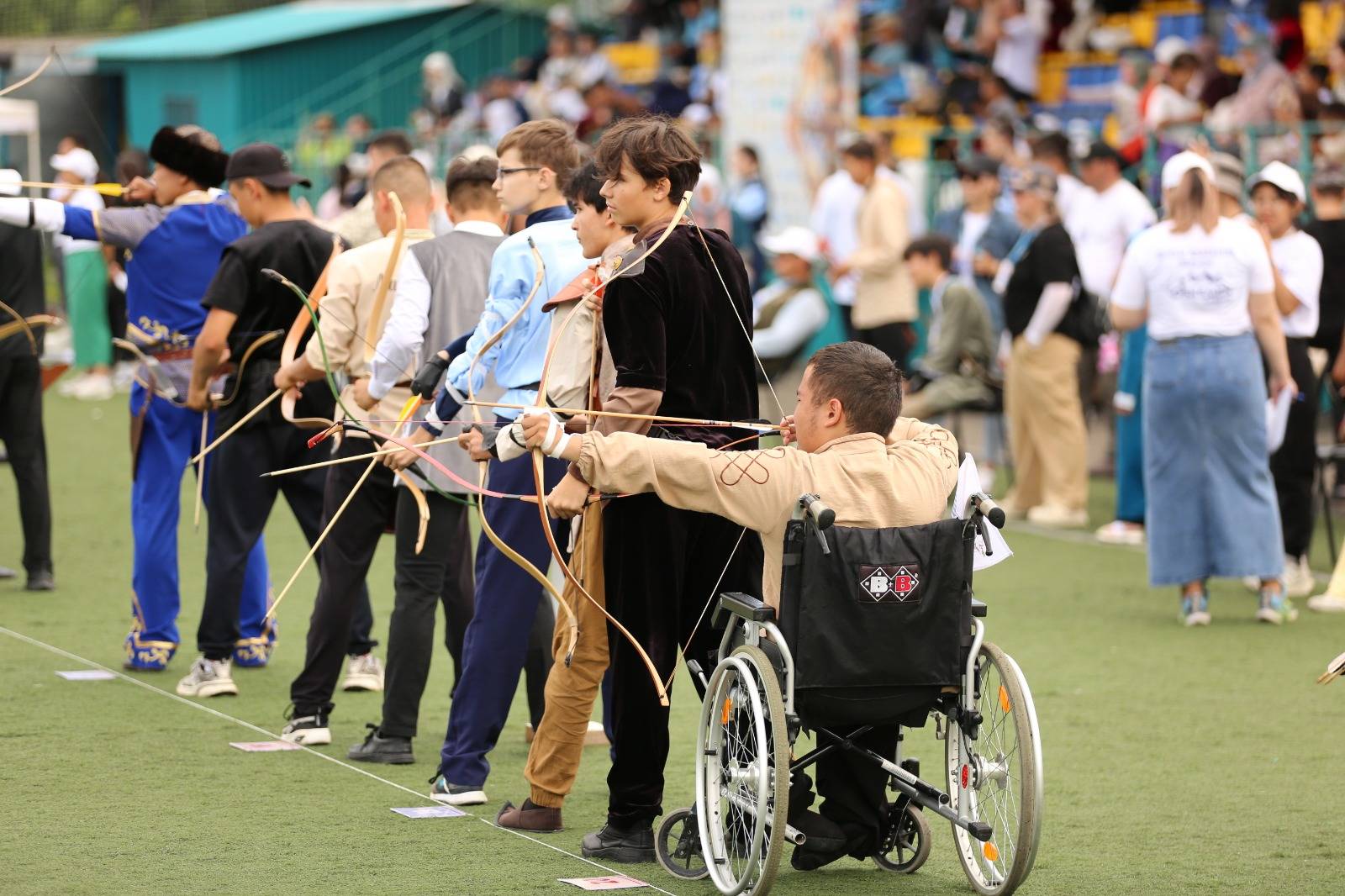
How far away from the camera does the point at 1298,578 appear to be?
8945mm

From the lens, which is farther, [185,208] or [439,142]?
[439,142]

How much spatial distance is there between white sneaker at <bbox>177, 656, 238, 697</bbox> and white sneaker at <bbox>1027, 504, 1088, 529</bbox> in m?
5.55

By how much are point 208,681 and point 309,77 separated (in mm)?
19853

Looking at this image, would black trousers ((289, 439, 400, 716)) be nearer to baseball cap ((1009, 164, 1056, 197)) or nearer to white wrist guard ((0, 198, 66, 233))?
white wrist guard ((0, 198, 66, 233))

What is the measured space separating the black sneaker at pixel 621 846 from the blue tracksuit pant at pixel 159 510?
8.98 feet

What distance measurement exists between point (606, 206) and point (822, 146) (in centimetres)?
1284

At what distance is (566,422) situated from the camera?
4570mm

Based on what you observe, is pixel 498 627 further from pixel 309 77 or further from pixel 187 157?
pixel 309 77

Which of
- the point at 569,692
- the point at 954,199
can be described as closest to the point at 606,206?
the point at 569,692

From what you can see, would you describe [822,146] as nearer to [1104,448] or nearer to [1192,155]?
[1104,448]

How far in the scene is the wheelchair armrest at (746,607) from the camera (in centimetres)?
425

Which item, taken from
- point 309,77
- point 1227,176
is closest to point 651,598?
point 1227,176

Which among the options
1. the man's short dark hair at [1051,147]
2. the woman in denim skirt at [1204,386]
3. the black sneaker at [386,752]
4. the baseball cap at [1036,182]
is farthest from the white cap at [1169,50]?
the black sneaker at [386,752]

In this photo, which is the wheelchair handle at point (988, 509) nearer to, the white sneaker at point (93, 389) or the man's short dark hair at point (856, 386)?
the man's short dark hair at point (856, 386)
